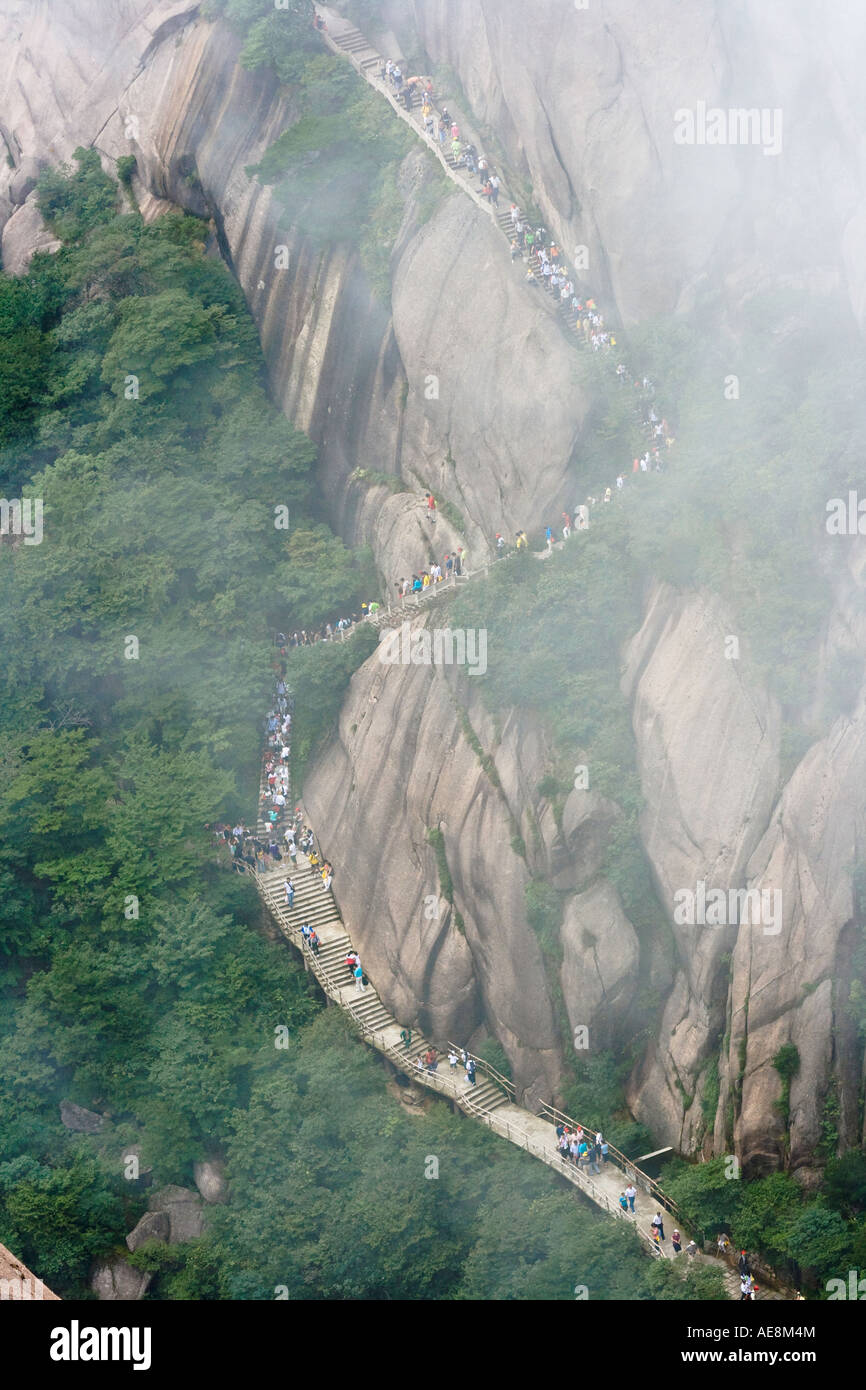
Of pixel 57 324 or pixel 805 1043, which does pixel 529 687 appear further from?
pixel 57 324

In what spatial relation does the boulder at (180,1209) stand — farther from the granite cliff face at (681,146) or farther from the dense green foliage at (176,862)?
the granite cliff face at (681,146)

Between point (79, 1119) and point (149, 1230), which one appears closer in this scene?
point (149, 1230)

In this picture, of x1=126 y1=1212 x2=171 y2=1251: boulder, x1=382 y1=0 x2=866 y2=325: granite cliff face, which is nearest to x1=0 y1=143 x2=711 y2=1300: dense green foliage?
x1=126 y1=1212 x2=171 y2=1251: boulder

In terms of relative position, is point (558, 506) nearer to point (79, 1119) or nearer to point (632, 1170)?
point (632, 1170)

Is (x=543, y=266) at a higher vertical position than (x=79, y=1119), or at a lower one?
higher

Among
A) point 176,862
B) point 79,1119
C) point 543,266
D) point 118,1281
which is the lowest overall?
point 118,1281

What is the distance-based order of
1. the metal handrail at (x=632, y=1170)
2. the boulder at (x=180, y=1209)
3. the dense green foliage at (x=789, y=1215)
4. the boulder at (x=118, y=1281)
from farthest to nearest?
the boulder at (x=180, y=1209) < the boulder at (x=118, y=1281) < the metal handrail at (x=632, y=1170) < the dense green foliage at (x=789, y=1215)

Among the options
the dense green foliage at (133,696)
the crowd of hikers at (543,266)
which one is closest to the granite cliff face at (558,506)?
the crowd of hikers at (543,266)

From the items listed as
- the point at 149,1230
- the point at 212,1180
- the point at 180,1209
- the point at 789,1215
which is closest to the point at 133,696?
the point at 212,1180
